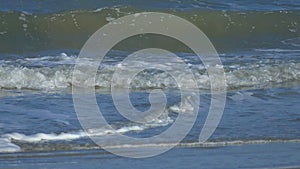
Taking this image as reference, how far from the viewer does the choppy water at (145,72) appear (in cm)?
616

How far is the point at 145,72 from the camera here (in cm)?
879

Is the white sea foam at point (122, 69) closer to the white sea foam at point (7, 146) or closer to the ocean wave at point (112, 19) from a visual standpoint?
the ocean wave at point (112, 19)

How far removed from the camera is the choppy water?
20.2 feet

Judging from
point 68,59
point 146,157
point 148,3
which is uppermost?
point 148,3

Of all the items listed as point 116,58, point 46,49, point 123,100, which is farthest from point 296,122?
point 46,49

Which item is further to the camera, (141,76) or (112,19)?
(112,19)

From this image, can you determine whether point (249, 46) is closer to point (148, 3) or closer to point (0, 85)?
point (148, 3)

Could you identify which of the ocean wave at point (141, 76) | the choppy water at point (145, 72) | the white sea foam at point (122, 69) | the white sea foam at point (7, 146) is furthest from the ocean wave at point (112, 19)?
the white sea foam at point (7, 146)

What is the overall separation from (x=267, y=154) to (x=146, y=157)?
0.79 metres

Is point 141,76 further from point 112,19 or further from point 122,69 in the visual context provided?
point 112,19

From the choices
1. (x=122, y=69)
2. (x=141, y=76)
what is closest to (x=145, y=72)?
(x=141, y=76)

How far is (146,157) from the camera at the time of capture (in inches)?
217

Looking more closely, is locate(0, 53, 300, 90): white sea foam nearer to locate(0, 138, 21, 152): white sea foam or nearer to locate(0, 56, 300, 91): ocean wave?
locate(0, 56, 300, 91): ocean wave

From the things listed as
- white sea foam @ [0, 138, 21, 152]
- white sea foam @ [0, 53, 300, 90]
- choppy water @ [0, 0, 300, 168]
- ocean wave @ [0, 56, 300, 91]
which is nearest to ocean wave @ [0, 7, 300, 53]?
choppy water @ [0, 0, 300, 168]
